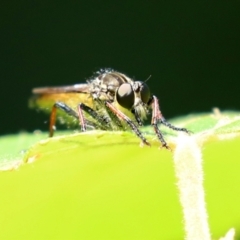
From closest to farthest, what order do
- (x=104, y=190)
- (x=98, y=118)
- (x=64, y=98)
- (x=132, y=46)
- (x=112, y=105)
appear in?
(x=104, y=190) < (x=112, y=105) < (x=98, y=118) < (x=64, y=98) < (x=132, y=46)

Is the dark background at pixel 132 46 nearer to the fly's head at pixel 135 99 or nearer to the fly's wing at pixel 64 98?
the fly's wing at pixel 64 98

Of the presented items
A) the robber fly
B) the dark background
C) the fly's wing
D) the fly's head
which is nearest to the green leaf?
the robber fly

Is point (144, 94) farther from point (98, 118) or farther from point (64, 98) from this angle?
point (64, 98)

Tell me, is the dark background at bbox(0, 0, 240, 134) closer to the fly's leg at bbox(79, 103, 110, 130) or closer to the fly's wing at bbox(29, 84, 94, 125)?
the fly's wing at bbox(29, 84, 94, 125)

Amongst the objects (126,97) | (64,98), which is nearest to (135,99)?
(126,97)

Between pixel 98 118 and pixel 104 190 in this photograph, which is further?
pixel 98 118

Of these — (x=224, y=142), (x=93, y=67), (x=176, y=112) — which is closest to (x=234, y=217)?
(x=224, y=142)

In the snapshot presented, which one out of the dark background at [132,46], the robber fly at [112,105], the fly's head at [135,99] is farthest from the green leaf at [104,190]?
the dark background at [132,46]
